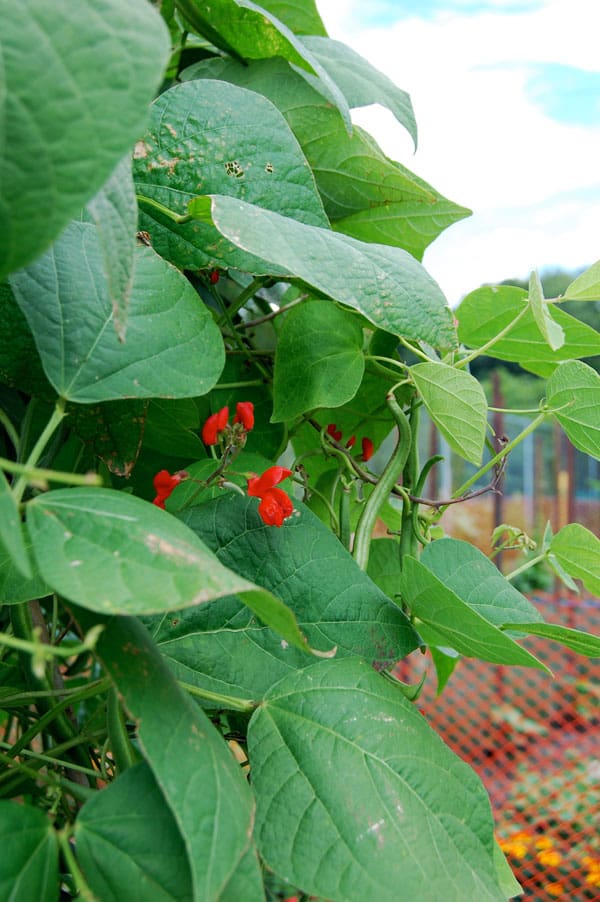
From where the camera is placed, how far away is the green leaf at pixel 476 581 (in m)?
0.45

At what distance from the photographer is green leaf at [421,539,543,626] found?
17.7 inches

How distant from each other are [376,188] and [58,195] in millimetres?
360

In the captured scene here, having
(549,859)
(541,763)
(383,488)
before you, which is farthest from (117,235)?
(541,763)

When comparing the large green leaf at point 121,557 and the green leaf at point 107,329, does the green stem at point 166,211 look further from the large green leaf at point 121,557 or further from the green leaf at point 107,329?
the large green leaf at point 121,557

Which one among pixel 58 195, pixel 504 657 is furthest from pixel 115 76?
pixel 504 657

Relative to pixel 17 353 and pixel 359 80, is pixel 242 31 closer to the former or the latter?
pixel 359 80

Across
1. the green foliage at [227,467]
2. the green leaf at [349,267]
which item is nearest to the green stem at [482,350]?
the green foliage at [227,467]

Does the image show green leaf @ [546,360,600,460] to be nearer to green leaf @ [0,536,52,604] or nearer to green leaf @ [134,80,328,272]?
green leaf @ [134,80,328,272]

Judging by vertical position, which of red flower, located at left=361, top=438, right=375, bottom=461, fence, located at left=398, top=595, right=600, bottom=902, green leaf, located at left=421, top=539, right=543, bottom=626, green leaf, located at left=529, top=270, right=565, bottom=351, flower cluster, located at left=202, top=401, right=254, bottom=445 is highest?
green leaf, located at left=529, top=270, right=565, bottom=351

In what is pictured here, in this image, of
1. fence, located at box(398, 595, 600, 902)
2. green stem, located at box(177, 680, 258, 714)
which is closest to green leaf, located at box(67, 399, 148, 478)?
green stem, located at box(177, 680, 258, 714)

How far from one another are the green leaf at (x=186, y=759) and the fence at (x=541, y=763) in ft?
7.76

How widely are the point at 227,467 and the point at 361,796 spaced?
194 millimetres

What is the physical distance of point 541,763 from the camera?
385 cm

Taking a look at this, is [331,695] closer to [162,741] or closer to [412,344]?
[162,741]
